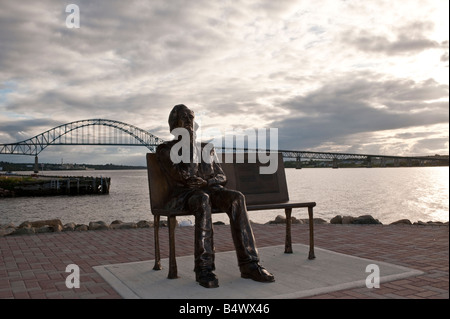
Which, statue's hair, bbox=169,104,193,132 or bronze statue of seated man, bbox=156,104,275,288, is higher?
statue's hair, bbox=169,104,193,132

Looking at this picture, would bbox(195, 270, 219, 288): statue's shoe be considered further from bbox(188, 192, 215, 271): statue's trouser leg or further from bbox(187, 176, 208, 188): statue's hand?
bbox(187, 176, 208, 188): statue's hand

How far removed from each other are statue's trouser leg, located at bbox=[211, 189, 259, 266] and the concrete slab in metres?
0.24

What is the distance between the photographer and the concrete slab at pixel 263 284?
3.76 metres

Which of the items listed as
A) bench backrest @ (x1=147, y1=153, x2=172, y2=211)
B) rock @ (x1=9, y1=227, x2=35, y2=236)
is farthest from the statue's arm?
rock @ (x1=9, y1=227, x2=35, y2=236)

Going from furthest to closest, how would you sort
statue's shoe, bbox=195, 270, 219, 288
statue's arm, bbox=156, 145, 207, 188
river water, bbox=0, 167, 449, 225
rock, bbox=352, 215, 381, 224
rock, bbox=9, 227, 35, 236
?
river water, bbox=0, 167, 449, 225
rock, bbox=352, 215, 381, 224
rock, bbox=9, 227, 35, 236
statue's arm, bbox=156, 145, 207, 188
statue's shoe, bbox=195, 270, 219, 288

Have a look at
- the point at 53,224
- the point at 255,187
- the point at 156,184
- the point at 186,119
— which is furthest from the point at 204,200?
the point at 53,224

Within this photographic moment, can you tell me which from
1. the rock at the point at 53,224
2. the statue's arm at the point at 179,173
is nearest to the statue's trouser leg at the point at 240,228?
the statue's arm at the point at 179,173

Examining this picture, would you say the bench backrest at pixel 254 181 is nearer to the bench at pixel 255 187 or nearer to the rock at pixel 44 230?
the bench at pixel 255 187

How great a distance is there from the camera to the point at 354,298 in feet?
11.8

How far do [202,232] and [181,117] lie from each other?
4.03 ft

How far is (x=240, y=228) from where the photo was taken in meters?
4.21

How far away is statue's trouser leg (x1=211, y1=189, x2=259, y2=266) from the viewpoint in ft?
13.7

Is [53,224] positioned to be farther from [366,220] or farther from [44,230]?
[366,220]
